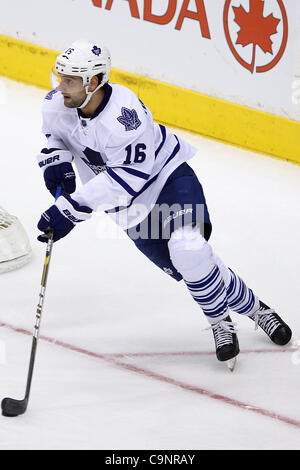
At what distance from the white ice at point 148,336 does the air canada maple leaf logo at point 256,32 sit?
604mm

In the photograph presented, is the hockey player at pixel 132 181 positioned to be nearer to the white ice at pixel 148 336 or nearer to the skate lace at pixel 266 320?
the skate lace at pixel 266 320

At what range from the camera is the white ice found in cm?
366

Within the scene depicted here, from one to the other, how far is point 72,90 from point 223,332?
1091 millimetres

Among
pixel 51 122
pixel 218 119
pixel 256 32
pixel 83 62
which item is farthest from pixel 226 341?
pixel 218 119

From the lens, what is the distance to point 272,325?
14.7 feet

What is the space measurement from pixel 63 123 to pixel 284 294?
1.42 metres

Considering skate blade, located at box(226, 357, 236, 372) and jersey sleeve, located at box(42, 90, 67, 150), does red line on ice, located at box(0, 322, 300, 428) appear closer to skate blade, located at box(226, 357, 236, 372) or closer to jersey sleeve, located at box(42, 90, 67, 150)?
skate blade, located at box(226, 357, 236, 372)

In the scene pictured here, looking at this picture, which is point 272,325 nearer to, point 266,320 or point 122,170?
point 266,320

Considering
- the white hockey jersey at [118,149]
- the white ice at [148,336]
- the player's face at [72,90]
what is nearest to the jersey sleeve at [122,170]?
the white hockey jersey at [118,149]

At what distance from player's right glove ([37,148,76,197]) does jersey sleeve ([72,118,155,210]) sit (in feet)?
0.95

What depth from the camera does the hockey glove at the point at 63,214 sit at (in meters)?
3.97

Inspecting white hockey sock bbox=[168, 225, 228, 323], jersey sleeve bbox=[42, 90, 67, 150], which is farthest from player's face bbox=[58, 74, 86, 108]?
white hockey sock bbox=[168, 225, 228, 323]
